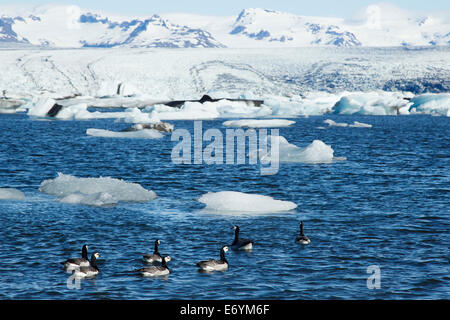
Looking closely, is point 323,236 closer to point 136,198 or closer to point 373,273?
point 373,273

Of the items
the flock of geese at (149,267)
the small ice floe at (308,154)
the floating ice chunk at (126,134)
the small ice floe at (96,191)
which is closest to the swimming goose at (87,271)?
the flock of geese at (149,267)

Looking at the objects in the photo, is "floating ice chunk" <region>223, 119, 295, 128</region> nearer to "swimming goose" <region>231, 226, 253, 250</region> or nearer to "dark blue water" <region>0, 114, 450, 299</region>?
"dark blue water" <region>0, 114, 450, 299</region>

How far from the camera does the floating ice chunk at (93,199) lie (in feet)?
69.3

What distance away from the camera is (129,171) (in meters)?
31.5

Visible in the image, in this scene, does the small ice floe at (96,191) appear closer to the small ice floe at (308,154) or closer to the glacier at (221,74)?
the small ice floe at (308,154)

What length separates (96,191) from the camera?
22562 millimetres

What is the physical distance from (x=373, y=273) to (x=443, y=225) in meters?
5.68

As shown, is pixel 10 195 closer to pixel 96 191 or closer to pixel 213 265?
pixel 96 191

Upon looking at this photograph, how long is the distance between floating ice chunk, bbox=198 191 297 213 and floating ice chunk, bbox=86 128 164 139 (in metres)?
29.7

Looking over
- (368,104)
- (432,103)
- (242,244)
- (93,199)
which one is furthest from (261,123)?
(242,244)

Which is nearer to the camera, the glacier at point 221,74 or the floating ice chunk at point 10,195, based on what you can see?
the floating ice chunk at point 10,195

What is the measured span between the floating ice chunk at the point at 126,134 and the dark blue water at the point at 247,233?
16095 mm

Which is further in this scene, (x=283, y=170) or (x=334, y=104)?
(x=334, y=104)
